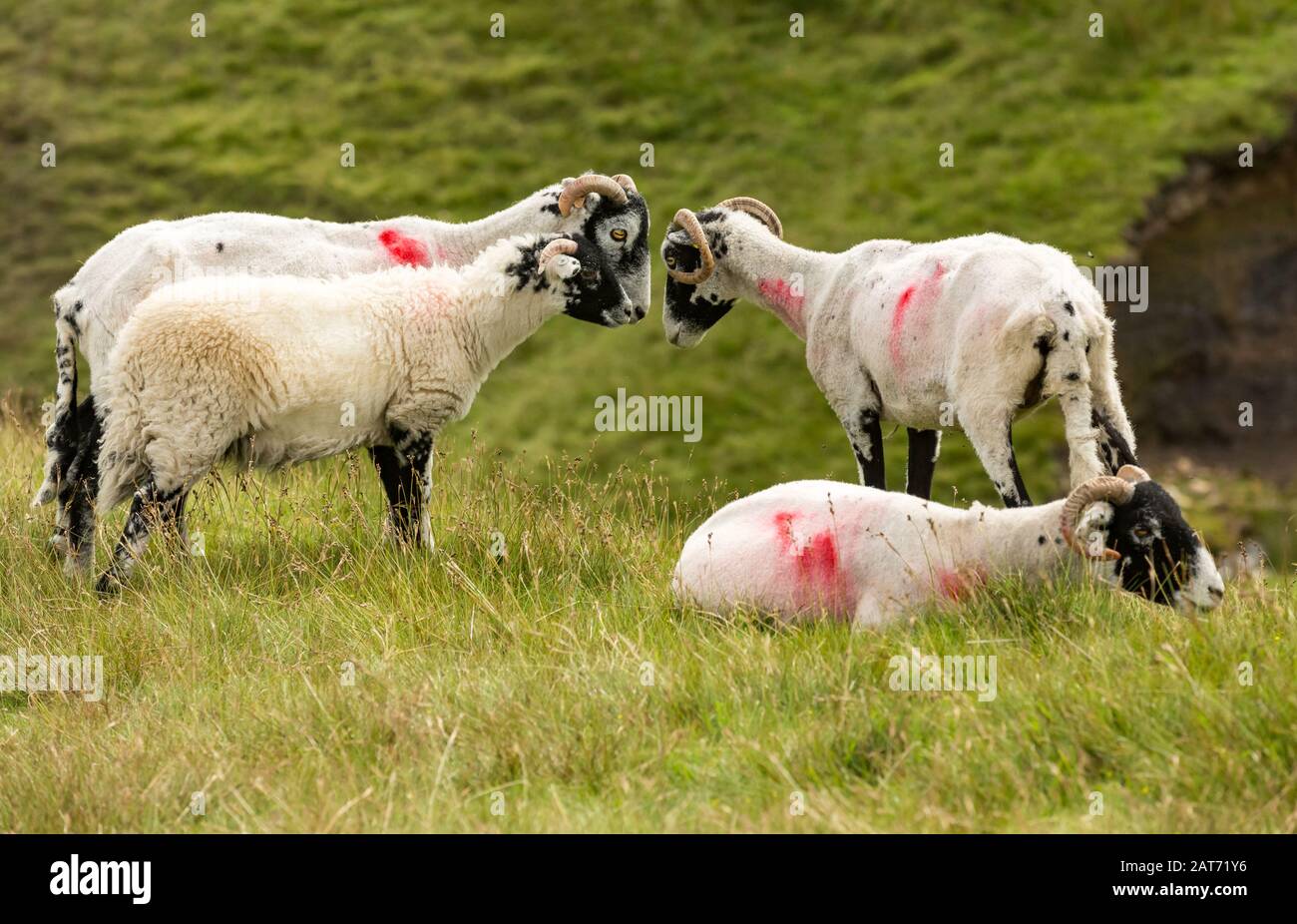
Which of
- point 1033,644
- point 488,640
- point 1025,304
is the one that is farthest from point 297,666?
point 1025,304

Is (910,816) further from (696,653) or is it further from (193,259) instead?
(193,259)

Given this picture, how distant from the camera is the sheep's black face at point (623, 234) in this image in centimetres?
880

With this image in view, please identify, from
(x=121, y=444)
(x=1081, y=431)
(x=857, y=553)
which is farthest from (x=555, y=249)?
(x=1081, y=431)

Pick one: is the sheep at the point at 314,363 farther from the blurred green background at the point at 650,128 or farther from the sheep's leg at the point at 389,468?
the blurred green background at the point at 650,128

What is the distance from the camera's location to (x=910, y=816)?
15.0ft

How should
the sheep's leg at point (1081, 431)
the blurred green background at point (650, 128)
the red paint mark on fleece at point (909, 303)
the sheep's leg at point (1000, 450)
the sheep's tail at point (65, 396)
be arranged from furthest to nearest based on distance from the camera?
the blurred green background at point (650, 128)
the sheep's tail at point (65, 396)
the red paint mark on fleece at point (909, 303)
the sheep's leg at point (1000, 450)
the sheep's leg at point (1081, 431)

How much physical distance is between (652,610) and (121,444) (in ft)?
8.82

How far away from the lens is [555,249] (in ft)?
26.5

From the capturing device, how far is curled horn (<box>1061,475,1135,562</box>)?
584 cm

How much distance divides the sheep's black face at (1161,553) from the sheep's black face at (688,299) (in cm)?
374

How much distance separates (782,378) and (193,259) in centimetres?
981

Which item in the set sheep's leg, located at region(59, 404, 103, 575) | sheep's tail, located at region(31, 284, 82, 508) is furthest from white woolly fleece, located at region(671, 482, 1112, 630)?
sheep's tail, located at region(31, 284, 82, 508)

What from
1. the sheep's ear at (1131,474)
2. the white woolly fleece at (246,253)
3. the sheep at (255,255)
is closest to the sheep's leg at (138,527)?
the sheep at (255,255)

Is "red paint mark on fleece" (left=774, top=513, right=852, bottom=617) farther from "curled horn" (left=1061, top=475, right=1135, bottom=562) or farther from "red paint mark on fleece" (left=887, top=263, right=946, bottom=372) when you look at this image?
"red paint mark on fleece" (left=887, top=263, right=946, bottom=372)
